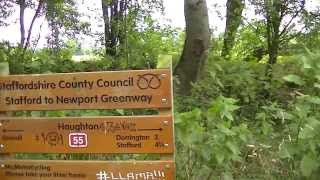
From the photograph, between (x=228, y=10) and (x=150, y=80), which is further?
(x=228, y=10)

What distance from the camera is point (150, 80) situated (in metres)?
4.22

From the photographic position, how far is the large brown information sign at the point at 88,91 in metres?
4.21

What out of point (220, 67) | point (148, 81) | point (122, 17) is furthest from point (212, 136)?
point (122, 17)

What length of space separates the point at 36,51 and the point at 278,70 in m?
7.44

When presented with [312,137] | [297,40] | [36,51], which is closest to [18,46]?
[36,51]

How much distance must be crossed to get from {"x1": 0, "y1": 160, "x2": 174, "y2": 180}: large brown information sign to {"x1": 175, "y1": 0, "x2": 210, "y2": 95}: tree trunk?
20.3ft

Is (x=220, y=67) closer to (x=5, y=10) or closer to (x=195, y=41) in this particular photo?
(x=195, y=41)

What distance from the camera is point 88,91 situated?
4.36m

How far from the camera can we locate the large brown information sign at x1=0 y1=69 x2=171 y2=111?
4.21m

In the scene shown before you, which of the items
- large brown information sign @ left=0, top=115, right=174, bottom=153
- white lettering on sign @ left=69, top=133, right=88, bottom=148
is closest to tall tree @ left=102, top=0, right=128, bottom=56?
large brown information sign @ left=0, top=115, right=174, bottom=153

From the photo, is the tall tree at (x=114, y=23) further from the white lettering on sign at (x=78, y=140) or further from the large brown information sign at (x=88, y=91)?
the white lettering on sign at (x=78, y=140)

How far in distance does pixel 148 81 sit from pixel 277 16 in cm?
826

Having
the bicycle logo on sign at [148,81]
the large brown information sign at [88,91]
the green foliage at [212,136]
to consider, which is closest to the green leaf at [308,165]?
the green foliage at [212,136]

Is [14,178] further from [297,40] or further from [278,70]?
[297,40]
